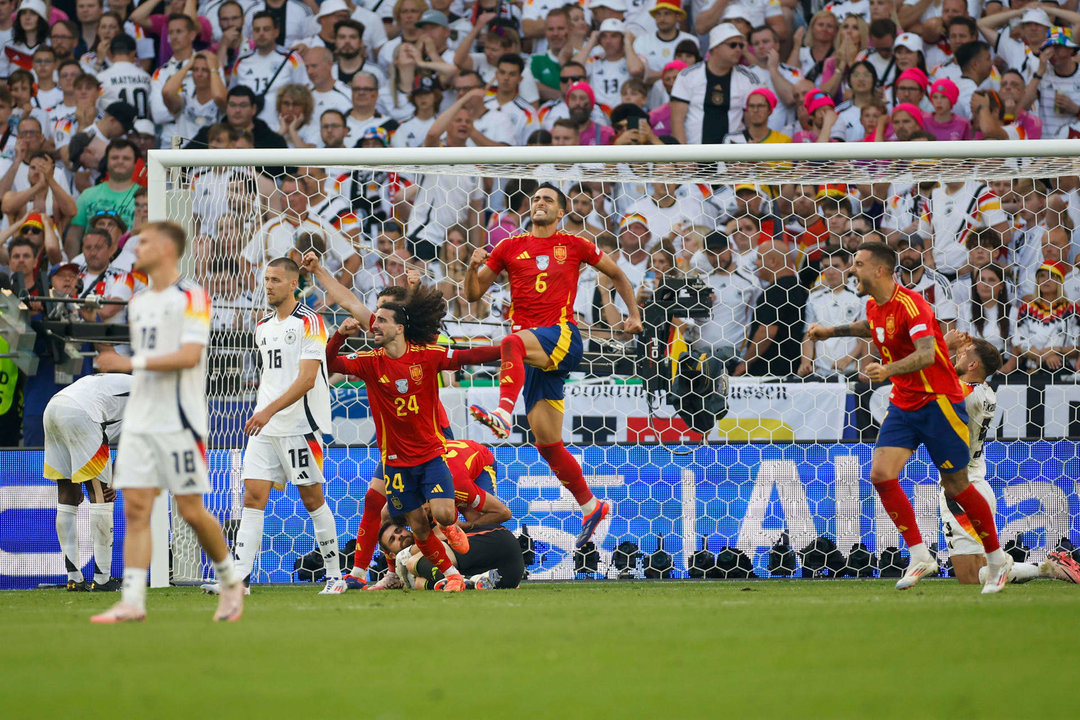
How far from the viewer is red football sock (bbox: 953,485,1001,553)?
779cm

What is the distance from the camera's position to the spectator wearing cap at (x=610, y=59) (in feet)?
46.7

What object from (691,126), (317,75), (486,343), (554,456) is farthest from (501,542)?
(317,75)

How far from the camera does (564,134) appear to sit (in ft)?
44.2

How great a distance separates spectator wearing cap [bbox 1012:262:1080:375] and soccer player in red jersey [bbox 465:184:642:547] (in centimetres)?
443

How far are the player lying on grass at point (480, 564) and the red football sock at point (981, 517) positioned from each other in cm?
308

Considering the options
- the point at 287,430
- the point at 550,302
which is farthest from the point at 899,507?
the point at 287,430

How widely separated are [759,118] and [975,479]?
5.74 metres

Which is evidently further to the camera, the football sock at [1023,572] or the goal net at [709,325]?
the goal net at [709,325]

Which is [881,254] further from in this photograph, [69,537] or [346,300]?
[69,537]

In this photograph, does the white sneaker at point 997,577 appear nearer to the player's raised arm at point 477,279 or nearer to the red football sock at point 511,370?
the red football sock at point 511,370

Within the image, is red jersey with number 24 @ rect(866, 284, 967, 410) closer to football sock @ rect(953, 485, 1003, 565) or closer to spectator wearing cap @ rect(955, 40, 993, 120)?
football sock @ rect(953, 485, 1003, 565)

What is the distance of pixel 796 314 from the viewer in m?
11.2

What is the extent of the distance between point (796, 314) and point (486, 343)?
9.48 ft

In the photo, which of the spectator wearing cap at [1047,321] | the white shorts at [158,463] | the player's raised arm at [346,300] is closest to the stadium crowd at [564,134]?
the spectator wearing cap at [1047,321]
